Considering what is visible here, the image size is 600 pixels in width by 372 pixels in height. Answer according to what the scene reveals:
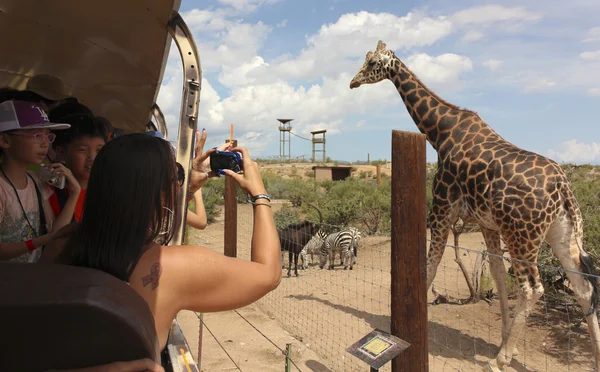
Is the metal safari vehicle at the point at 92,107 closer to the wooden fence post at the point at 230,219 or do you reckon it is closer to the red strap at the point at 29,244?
the red strap at the point at 29,244

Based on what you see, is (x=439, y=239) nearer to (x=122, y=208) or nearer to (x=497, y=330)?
(x=497, y=330)

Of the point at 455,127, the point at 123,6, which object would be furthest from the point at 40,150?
the point at 455,127

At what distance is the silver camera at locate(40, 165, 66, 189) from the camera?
2156mm

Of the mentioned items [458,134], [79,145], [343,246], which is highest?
[458,134]

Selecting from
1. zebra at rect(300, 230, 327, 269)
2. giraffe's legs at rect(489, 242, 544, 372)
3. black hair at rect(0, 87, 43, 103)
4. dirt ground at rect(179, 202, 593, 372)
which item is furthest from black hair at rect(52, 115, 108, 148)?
zebra at rect(300, 230, 327, 269)

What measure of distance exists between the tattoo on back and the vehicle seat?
40 cm

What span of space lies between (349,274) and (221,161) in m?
7.08

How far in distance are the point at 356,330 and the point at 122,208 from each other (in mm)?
4599

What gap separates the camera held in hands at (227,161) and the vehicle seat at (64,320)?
3.15 feet

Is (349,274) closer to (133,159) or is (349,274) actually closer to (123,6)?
(123,6)

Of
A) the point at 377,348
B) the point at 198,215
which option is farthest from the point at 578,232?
the point at 198,215

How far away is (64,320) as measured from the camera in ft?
2.35

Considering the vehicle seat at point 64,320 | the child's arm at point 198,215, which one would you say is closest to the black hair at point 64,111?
the child's arm at point 198,215

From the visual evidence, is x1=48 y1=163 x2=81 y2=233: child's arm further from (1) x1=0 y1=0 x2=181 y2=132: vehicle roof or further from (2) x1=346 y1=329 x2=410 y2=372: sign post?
(2) x1=346 y1=329 x2=410 y2=372: sign post
